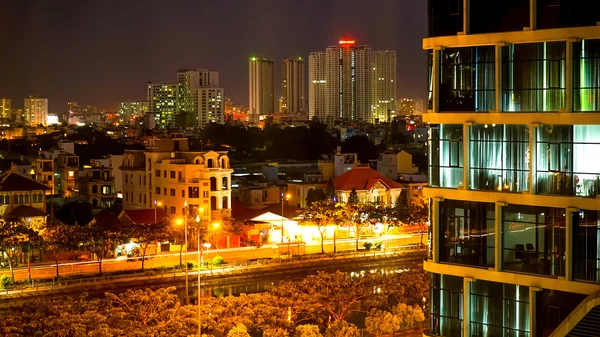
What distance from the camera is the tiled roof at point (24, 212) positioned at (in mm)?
23141

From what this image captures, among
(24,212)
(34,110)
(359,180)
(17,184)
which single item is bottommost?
(24,212)

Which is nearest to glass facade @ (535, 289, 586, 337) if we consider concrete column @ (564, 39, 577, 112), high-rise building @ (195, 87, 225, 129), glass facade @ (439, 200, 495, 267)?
glass facade @ (439, 200, 495, 267)

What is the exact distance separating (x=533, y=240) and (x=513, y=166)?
51 cm

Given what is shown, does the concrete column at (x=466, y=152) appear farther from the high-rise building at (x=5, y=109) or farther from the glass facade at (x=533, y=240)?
the high-rise building at (x=5, y=109)

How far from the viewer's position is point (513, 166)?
256 inches

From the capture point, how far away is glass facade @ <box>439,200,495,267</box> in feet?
21.9

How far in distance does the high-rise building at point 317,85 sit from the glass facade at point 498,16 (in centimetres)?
9857

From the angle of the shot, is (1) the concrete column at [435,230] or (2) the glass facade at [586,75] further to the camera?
(1) the concrete column at [435,230]

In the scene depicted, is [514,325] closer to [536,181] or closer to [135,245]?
[536,181]

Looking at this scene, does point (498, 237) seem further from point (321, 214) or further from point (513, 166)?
point (321, 214)

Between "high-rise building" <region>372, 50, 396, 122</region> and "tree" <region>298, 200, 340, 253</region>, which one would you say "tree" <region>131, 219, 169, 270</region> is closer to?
"tree" <region>298, 200, 340, 253</region>

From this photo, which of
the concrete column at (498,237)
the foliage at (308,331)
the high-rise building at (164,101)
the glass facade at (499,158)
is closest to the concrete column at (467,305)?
the concrete column at (498,237)

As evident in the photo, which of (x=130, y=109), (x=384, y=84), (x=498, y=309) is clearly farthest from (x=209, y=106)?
(x=498, y=309)

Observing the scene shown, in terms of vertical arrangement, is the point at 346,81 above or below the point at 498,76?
above
